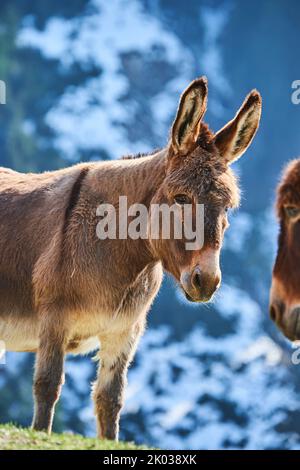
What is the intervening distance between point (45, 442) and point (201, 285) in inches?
59.2

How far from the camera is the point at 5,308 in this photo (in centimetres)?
746

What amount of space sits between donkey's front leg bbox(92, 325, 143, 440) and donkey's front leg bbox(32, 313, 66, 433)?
2.22ft

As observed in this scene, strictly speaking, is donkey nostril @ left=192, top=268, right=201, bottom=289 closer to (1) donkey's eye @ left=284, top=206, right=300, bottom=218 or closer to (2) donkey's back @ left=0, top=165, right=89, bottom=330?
(1) donkey's eye @ left=284, top=206, right=300, bottom=218

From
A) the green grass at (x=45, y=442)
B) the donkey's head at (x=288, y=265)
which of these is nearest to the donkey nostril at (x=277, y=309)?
the donkey's head at (x=288, y=265)

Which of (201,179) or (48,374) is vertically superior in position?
(201,179)

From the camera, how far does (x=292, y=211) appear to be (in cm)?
552

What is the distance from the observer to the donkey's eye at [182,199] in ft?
21.6

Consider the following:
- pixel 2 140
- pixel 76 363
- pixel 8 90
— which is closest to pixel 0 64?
pixel 8 90

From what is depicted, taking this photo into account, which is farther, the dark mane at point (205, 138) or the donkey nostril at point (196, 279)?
the dark mane at point (205, 138)

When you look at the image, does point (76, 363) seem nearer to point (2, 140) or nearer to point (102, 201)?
point (2, 140)

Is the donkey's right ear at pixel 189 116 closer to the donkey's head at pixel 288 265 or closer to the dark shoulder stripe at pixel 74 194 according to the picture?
the dark shoulder stripe at pixel 74 194

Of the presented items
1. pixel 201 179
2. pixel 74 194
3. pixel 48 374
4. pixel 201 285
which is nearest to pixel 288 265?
pixel 201 285

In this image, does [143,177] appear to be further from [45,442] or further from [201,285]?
[45,442]

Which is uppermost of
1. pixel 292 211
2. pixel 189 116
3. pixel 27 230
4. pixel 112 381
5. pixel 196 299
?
pixel 189 116
